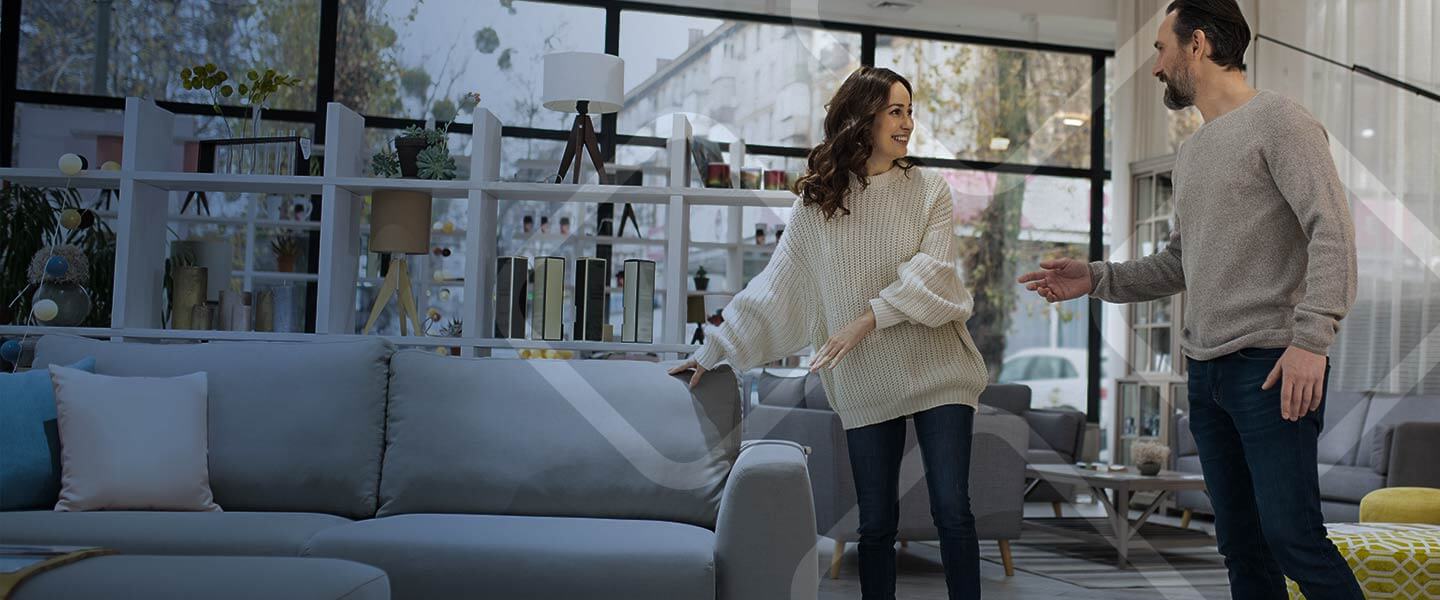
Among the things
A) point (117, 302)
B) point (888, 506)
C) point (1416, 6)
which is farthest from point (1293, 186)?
point (1416, 6)

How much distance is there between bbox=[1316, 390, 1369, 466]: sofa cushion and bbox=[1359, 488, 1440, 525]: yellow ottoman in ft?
8.76

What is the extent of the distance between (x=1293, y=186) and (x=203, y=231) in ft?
23.8

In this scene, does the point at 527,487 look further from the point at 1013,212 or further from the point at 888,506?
the point at 1013,212

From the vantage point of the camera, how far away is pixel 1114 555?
16.7 feet

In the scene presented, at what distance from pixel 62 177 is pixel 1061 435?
541 centimetres

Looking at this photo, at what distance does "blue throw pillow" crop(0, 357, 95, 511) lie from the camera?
269 centimetres

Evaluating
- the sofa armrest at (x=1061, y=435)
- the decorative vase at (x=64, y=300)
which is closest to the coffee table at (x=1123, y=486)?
the sofa armrest at (x=1061, y=435)

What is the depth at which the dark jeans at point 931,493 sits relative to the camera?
240 cm

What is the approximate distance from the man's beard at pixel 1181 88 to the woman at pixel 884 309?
54cm

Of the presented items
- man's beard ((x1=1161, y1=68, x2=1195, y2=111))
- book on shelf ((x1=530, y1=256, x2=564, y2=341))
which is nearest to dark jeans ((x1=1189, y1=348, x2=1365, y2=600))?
man's beard ((x1=1161, y1=68, x2=1195, y2=111))

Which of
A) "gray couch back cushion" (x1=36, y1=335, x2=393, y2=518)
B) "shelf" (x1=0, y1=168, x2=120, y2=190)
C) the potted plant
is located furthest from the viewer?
the potted plant

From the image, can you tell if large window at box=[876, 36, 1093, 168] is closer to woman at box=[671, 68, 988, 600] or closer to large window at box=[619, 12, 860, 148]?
large window at box=[619, 12, 860, 148]

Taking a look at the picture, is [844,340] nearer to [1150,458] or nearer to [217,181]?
[217,181]

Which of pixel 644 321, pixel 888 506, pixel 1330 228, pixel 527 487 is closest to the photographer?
pixel 1330 228
